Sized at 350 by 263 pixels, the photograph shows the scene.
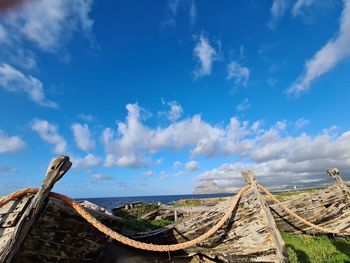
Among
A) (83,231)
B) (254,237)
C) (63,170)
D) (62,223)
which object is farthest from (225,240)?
(63,170)

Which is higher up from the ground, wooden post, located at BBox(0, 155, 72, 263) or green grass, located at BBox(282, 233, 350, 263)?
wooden post, located at BBox(0, 155, 72, 263)

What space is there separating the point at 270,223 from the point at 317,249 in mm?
4328

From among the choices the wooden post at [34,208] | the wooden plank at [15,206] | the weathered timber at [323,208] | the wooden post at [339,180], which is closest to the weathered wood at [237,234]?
the weathered timber at [323,208]

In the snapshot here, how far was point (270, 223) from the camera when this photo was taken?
606 centimetres

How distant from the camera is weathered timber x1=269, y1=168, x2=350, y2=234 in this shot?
9.77m

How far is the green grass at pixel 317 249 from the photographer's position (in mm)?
7980

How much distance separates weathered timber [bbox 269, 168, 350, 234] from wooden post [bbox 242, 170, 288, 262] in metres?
3.55

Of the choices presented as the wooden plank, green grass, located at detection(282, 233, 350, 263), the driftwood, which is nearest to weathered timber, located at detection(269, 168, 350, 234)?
green grass, located at detection(282, 233, 350, 263)

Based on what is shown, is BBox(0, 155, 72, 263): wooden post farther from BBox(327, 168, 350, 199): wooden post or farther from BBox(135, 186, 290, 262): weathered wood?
BBox(327, 168, 350, 199): wooden post

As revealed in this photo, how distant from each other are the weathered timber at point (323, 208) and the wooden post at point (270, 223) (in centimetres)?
355

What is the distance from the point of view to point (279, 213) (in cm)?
990

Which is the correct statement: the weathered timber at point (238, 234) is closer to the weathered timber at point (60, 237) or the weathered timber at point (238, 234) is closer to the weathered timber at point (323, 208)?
the weathered timber at point (60, 237)

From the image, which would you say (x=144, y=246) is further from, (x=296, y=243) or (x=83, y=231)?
(x=296, y=243)

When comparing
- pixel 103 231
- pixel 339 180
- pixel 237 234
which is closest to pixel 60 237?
pixel 103 231
